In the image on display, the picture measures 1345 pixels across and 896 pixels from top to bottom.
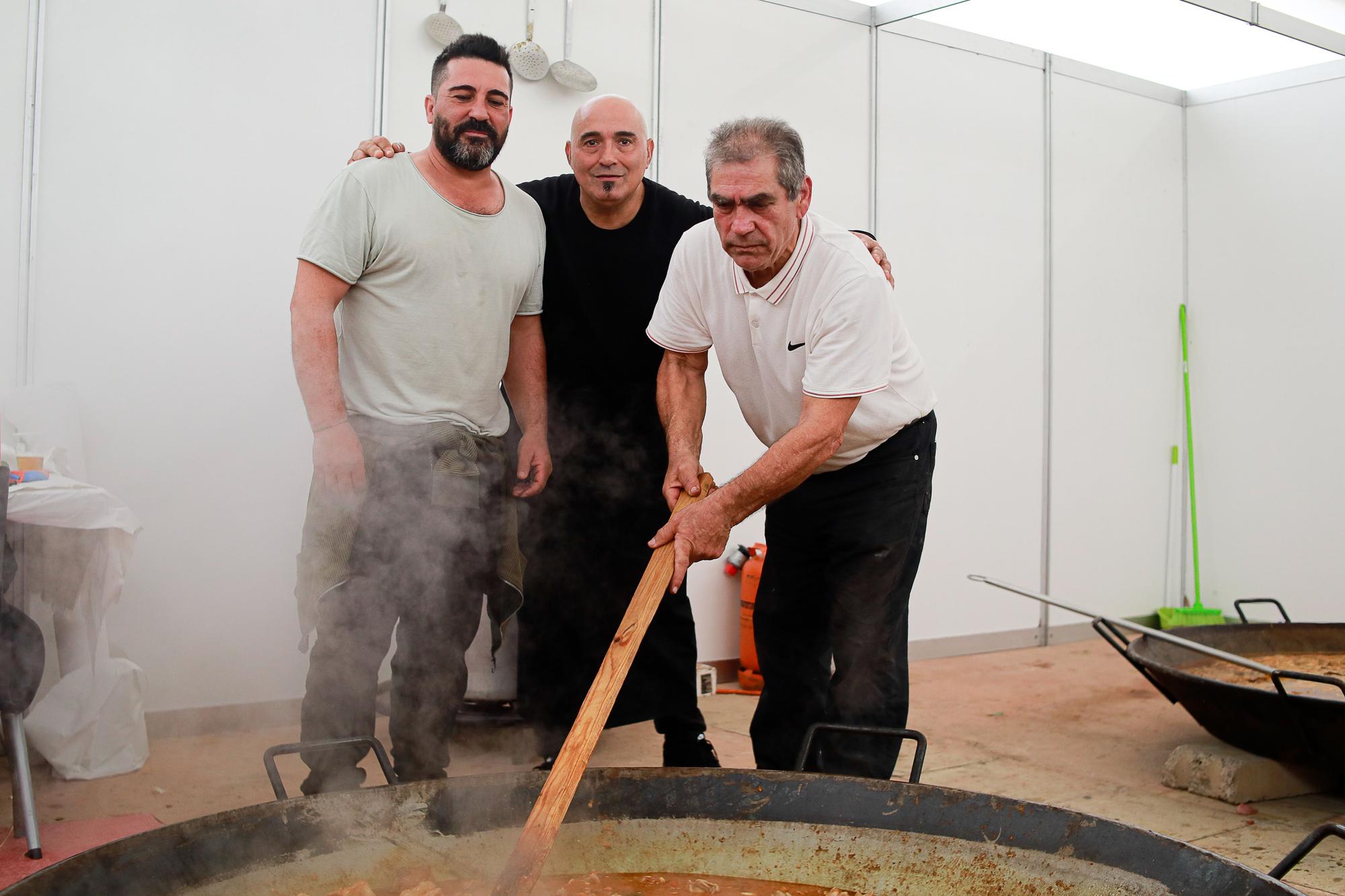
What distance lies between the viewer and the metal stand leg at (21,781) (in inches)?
98.8

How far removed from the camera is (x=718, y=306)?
2404 millimetres

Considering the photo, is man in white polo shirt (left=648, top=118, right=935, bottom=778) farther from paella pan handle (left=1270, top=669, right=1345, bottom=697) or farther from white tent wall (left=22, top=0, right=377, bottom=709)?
white tent wall (left=22, top=0, right=377, bottom=709)

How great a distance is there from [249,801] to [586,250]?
5.73 feet

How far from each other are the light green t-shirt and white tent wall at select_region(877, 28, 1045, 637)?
2.97m

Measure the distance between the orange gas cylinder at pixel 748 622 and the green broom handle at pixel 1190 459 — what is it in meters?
3.17

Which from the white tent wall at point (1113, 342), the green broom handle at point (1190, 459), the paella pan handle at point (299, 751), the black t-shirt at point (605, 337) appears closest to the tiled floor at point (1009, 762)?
the black t-shirt at point (605, 337)

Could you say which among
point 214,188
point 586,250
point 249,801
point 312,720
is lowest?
point 249,801

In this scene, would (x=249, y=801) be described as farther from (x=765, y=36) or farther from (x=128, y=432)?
(x=765, y=36)

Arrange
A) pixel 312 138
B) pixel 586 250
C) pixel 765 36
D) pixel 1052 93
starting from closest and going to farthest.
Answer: pixel 586 250 → pixel 312 138 → pixel 765 36 → pixel 1052 93

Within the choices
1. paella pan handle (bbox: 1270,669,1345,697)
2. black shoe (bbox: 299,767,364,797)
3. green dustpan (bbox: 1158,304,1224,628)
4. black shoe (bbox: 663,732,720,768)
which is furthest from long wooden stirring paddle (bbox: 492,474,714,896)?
green dustpan (bbox: 1158,304,1224,628)

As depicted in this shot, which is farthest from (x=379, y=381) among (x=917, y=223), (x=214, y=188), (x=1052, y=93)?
(x=1052, y=93)

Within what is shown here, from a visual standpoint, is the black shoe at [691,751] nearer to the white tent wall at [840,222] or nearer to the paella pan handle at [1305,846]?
the white tent wall at [840,222]

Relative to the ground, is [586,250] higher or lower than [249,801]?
higher

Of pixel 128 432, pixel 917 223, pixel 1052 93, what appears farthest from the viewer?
pixel 1052 93
